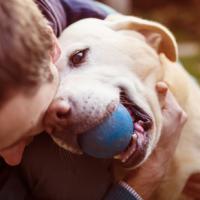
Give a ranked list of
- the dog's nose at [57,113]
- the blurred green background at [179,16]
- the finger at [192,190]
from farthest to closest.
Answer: the blurred green background at [179,16], the finger at [192,190], the dog's nose at [57,113]

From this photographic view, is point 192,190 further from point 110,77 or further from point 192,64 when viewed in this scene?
point 192,64

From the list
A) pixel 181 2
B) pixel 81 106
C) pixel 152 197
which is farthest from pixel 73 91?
pixel 181 2

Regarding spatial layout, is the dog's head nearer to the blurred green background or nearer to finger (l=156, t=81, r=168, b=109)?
finger (l=156, t=81, r=168, b=109)

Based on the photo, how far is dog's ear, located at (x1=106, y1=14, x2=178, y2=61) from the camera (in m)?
1.25

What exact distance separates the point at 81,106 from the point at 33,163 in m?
0.18

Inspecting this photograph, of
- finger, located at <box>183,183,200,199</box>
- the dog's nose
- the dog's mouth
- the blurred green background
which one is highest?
the dog's nose

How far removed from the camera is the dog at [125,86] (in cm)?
106

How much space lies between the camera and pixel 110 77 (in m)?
1.15

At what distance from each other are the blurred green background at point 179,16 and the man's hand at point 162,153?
1145mm

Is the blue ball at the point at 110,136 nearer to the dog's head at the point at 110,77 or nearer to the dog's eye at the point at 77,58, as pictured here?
the dog's head at the point at 110,77

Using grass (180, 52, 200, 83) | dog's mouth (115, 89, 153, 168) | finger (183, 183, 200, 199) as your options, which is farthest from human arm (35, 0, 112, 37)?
grass (180, 52, 200, 83)

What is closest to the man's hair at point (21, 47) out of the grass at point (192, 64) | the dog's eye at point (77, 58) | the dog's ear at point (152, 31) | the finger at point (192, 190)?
the dog's eye at point (77, 58)

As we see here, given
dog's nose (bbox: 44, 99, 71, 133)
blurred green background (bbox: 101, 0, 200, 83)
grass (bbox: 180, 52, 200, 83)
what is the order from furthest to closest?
blurred green background (bbox: 101, 0, 200, 83) → grass (bbox: 180, 52, 200, 83) → dog's nose (bbox: 44, 99, 71, 133)

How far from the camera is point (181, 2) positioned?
3037 millimetres
